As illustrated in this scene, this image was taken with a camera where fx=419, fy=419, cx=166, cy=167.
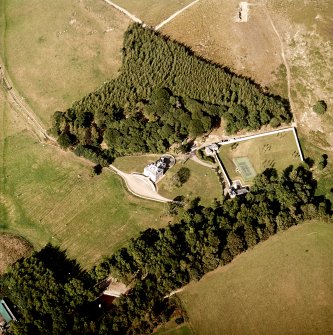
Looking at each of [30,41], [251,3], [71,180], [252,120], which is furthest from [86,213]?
[251,3]

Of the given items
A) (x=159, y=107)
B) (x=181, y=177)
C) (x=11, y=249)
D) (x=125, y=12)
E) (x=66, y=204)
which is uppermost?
(x=125, y=12)

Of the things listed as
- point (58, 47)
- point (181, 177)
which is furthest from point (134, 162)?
point (58, 47)

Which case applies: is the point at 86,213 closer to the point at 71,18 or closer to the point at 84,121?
the point at 84,121

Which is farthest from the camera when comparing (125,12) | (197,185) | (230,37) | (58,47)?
(125,12)

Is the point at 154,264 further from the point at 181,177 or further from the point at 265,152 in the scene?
the point at 265,152

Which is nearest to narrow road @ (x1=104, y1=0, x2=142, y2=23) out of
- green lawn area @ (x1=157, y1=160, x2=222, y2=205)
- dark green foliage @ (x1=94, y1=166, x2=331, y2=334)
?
green lawn area @ (x1=157, y1=160, x2=222, y2=205)

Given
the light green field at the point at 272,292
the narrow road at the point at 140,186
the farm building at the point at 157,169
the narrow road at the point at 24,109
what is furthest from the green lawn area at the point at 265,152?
the narrow road at the point at 24,109

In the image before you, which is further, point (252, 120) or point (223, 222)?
point (252, 120)
